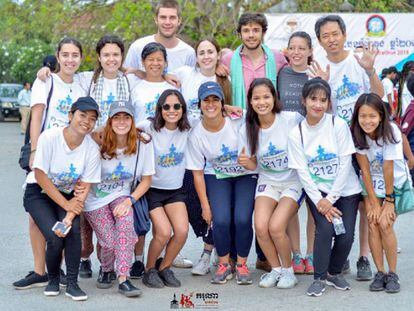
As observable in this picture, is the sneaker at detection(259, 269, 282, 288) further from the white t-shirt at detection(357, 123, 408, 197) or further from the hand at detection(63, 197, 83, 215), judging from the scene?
the hand at detection(63, 197, 83, 215)

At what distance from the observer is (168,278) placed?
663 centimetres

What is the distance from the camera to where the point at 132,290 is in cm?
621

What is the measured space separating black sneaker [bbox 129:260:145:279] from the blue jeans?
754mm

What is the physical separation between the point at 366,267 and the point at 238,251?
118cm

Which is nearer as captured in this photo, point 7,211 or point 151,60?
point 151,60

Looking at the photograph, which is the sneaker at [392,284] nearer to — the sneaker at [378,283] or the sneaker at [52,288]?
Answer: the sneaker at [378,283]

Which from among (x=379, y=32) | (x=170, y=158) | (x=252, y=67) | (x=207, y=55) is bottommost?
(x=170, y=158)

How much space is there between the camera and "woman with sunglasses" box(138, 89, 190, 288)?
661 centimetres

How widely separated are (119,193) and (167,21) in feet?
6.24

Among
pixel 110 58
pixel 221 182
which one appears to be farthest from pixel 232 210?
pixel 110 58

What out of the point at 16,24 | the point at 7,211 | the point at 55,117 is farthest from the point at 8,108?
the point at 55,117

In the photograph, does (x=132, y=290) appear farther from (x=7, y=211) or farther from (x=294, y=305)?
(x=7, y=211)

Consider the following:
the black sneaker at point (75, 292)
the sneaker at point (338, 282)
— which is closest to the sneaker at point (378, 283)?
the sneaker at point (338, 282)

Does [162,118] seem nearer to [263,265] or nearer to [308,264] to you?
[263,265]
